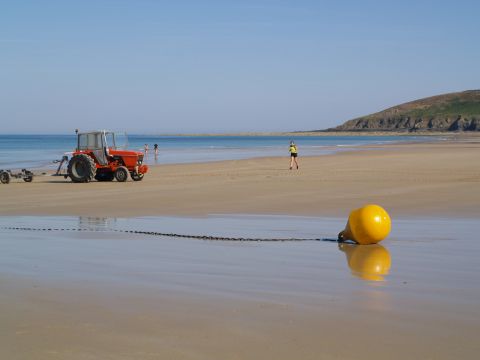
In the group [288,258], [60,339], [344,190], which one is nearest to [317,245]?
[288,258]

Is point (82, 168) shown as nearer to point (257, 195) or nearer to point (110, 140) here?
point (110, 140)

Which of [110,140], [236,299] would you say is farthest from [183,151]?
[236,299]

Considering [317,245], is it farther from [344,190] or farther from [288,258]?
[344,190]

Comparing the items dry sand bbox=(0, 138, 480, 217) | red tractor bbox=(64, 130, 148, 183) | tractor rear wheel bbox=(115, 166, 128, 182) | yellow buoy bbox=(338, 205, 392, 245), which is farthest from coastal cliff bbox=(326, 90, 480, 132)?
yellow buoy bbox=(338, 205, 392, 245)

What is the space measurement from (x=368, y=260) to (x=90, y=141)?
1489 centimetres

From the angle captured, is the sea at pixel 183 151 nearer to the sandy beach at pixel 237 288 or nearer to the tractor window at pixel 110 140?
the tractor window at pixel 110 140

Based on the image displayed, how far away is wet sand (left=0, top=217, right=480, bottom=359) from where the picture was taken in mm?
4488

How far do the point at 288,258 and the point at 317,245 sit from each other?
1.09 m

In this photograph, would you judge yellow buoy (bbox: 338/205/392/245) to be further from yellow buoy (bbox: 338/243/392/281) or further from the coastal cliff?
the coastal cliff

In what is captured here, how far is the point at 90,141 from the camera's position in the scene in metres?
21.2

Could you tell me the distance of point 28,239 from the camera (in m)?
9.33

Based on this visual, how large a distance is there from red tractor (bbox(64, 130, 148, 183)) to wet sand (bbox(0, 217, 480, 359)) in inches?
447

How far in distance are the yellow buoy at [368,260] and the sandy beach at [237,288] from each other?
23 mm

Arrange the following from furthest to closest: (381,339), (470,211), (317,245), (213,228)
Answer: (470,211), (213,228), (317,245), (381,339)
